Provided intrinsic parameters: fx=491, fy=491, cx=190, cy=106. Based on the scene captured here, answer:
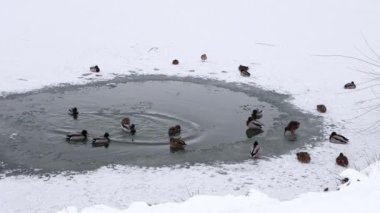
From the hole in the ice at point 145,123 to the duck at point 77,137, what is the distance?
0.62 ft

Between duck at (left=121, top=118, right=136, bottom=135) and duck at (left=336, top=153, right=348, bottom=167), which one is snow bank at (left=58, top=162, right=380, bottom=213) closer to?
duck at (left=336, top=153, right=348, bottom=167)

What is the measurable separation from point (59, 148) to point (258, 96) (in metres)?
7.44

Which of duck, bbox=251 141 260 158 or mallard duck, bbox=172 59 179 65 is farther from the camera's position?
mallard duck, bbox=172 59 179 65

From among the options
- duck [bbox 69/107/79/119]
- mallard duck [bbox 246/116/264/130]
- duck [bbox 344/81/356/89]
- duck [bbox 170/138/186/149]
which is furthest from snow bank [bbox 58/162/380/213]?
duck [bbox 344/81/356/89]

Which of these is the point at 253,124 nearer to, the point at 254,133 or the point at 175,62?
the point at 254,133

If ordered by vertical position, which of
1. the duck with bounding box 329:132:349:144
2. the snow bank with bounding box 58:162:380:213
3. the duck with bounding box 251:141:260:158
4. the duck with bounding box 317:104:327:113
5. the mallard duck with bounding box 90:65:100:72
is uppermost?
the mallard duck with bounding box 90:65:100:72

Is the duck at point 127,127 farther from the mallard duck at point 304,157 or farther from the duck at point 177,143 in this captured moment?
the mallard duck at point 304,157

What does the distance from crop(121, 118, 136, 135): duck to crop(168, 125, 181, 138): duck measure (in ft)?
3.16

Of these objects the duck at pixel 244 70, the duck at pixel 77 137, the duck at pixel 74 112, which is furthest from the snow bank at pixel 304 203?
the duck at pixel 244 70

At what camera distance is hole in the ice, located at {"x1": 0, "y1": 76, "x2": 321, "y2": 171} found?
1140 centimetres

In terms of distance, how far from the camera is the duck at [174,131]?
1238 centimetres

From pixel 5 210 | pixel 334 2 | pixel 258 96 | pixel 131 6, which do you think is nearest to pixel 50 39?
pixel 131 6

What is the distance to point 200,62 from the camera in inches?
831

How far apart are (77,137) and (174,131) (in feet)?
7.88
